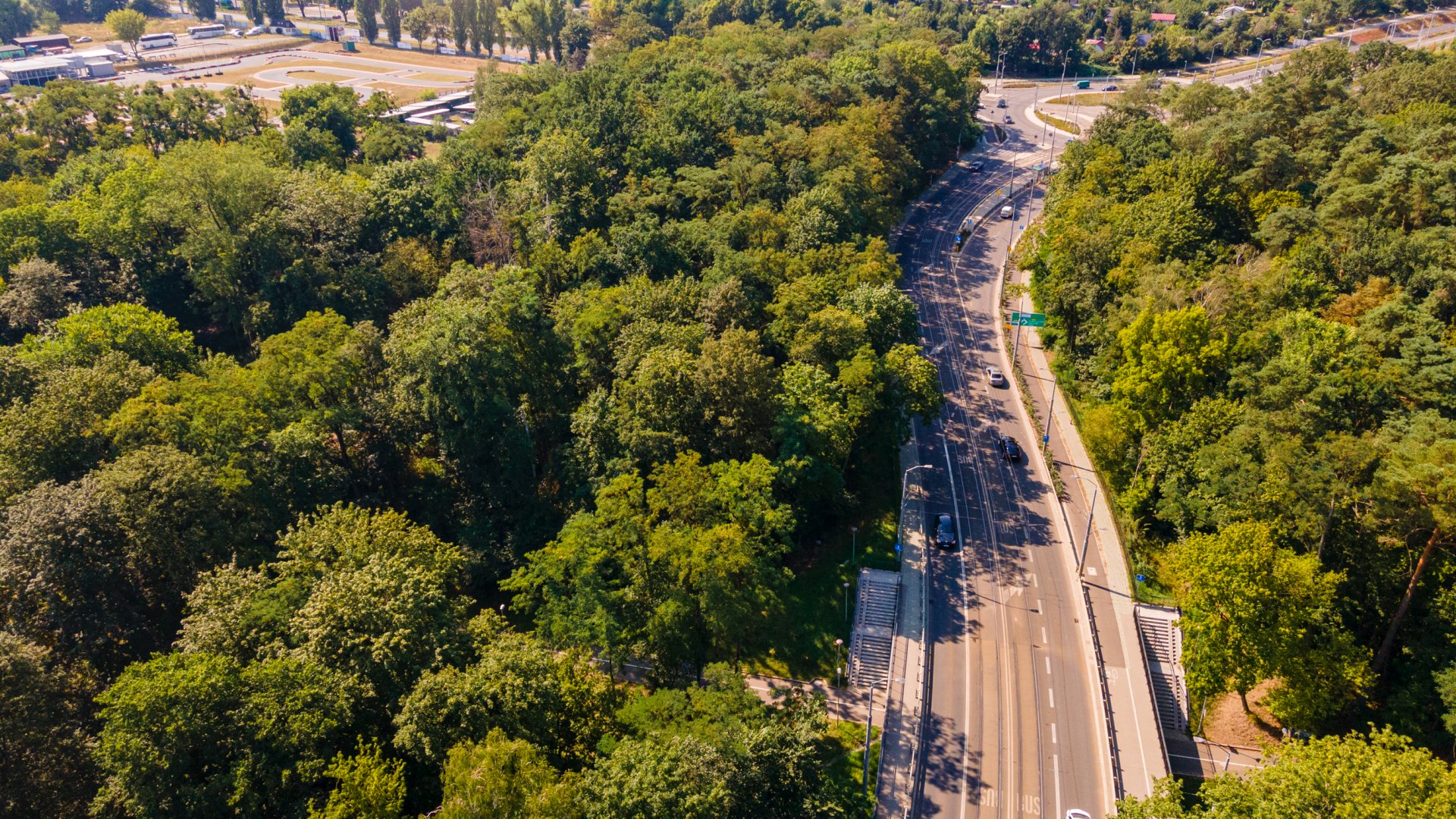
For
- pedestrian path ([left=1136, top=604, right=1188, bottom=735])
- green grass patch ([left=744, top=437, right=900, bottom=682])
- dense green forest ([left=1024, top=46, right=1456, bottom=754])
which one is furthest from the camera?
green grass patch ([left=744, top=437, right=900, bottom=682])

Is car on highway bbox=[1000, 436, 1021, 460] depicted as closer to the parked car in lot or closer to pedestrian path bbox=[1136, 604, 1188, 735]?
the parked car in lot

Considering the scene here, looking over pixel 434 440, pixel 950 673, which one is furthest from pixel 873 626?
pixel 434 440

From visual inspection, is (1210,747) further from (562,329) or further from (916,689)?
(562,329)

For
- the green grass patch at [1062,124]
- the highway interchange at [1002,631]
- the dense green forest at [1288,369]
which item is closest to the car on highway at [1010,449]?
the highway interchange at [1002,631]

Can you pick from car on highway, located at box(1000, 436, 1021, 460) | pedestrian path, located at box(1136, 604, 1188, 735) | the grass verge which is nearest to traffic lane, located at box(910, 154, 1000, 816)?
car on highway, located at box(1000, 436, 1021, 460)

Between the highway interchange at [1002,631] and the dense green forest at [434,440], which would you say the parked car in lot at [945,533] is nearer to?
the highway interchange at [1002,631]

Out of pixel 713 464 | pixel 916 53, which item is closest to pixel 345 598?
pixel 713 464

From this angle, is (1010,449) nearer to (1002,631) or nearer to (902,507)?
(902,507)
